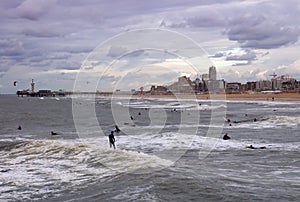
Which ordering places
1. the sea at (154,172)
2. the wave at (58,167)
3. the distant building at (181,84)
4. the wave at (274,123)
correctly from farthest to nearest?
1. the distant building at (181,84)
2. the wave at (274,123)
3. the wave at (58,167)
4. the sea at (154,172)

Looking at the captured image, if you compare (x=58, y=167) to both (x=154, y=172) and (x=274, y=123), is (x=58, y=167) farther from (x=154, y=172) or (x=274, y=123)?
(x=274, y=123)

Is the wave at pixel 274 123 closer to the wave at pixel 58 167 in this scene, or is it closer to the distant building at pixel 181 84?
the distant building at pixel 181 84

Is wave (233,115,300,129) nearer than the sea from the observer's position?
No

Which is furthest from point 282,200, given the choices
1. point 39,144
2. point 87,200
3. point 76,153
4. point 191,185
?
point 39,144

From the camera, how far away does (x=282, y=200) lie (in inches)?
555

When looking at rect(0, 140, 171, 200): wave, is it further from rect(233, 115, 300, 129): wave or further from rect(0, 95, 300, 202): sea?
rect(233, 115, 300, 129): wave

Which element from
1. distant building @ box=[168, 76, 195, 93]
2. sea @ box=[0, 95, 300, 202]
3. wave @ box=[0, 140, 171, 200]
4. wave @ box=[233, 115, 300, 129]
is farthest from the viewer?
distant building @ box=[168, 76, 195, 93]

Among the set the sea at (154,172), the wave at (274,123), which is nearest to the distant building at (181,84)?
the wave at (274,123)

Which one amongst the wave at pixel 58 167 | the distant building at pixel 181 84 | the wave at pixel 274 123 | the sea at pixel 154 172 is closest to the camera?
the sea at pixel 154 172

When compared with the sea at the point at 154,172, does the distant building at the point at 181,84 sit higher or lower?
higher

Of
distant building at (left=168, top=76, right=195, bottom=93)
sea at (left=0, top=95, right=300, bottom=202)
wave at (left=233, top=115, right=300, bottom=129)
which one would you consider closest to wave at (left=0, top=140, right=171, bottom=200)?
sea at (left=0, top=95, right=300, bottom=202)

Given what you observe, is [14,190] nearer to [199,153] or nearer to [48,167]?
[48,167]

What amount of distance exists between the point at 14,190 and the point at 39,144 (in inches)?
505

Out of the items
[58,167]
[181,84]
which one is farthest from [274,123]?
[58,167]
